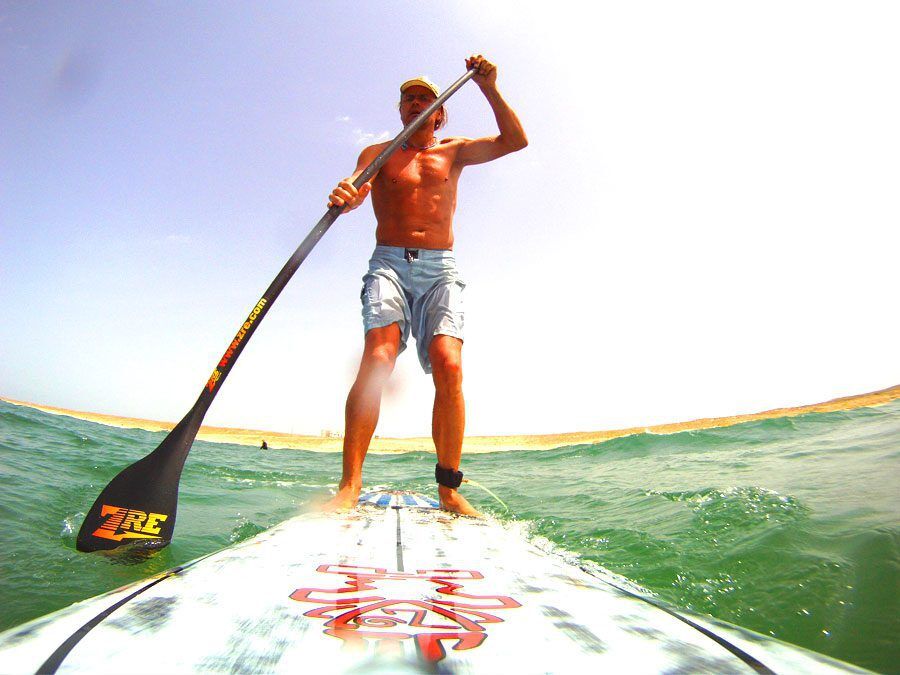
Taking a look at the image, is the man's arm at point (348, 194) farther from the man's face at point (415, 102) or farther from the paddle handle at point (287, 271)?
the man's face at point (415, 102)

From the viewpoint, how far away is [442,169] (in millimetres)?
3285

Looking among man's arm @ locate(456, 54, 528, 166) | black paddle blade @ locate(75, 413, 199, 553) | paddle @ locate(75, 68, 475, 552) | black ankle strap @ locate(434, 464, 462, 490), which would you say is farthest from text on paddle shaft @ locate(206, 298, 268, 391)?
man's arm @ locate(456, 54, 528, 166)

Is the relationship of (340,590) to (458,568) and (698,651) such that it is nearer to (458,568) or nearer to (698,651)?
(458,568)

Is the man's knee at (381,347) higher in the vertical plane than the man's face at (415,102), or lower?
lower

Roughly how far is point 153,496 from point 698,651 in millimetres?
2130

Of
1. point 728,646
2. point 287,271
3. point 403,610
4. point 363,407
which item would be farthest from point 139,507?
point 728,646

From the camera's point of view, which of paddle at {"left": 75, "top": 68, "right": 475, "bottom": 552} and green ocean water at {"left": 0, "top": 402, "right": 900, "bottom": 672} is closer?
green ocean water at {"left": 0, "top": 402, "right": 900, "bottom": 672}

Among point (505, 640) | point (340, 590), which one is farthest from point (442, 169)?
point (505, 640)

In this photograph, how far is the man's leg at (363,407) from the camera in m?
2.75

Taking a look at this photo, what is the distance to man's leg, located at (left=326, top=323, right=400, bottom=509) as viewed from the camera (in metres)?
2.75

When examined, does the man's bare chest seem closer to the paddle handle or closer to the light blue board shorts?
the paddle handle

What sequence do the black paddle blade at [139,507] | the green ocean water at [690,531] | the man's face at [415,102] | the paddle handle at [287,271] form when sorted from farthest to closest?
1. the man's face at [415,102]
2. the paddle handle at [287,271]
3. the black paddle blade at [139,507]
4. the green ocean water at [690,531]

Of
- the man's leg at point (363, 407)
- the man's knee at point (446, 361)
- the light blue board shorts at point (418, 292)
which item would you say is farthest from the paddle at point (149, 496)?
the man's knee at point (446, 361)

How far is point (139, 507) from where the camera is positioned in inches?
83.3
